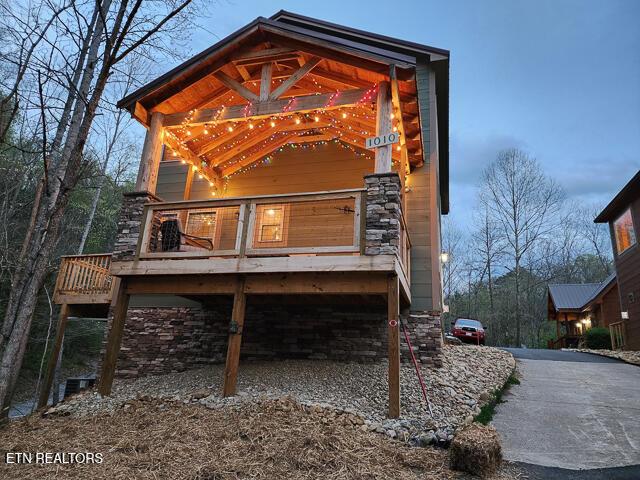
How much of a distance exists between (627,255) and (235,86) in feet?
48.6

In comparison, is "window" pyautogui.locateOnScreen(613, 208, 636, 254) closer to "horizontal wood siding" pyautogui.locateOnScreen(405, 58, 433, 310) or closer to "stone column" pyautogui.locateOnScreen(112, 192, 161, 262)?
"horizontal wood siding" pyautogui.locateOnScreen(405, 58, 433, 310)

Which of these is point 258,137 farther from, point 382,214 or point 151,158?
point 382,214

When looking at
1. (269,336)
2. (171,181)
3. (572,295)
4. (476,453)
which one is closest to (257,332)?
(269,336)

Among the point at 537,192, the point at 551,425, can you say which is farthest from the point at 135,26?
the point at 537,192

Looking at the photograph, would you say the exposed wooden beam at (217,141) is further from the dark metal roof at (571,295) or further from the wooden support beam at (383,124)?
the dark metal roof at (571,295)

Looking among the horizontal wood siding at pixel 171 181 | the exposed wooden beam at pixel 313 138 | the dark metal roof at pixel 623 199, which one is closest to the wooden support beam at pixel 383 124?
the exposed wooden beam at pixel 313 138

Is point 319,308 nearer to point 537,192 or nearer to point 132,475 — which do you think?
point 132,475

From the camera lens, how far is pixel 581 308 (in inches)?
848

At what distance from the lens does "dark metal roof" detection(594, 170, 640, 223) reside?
42.4 feet

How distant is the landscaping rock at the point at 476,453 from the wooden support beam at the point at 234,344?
10.0 ft

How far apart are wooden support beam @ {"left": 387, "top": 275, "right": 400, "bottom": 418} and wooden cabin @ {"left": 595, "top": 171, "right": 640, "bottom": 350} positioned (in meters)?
11.5

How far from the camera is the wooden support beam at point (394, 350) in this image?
16.6ft

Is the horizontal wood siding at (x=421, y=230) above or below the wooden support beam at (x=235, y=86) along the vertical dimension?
below

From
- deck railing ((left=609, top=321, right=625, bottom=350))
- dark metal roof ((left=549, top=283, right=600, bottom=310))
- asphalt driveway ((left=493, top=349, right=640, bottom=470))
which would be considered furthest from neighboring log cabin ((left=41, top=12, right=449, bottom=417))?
dark metal roof ((left=549, top=283, right=600, bottom=310))
